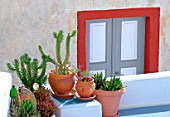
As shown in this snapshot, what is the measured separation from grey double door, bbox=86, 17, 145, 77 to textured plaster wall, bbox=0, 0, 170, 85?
1.58 feet

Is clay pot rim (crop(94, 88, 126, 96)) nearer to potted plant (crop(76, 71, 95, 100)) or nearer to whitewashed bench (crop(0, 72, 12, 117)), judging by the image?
potted plant (crop(76, 71, 95, 100))

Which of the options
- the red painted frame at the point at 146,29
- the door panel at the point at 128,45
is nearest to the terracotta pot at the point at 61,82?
the red painted frame at the point at 146,29

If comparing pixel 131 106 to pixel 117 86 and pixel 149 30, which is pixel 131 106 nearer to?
pixel 117 86

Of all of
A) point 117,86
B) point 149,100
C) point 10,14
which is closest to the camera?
point 117,86

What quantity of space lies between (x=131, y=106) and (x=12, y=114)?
72.6 inches

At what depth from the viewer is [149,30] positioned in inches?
423

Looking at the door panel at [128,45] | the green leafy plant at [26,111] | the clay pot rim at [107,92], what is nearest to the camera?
the green leafy plant at [26,111]

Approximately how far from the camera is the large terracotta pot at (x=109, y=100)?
266 inches

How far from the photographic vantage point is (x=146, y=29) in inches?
427

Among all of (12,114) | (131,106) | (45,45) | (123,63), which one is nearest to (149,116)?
(131,106)

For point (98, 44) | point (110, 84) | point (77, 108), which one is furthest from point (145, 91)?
point (98, 44)

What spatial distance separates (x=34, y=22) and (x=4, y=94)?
397 cm

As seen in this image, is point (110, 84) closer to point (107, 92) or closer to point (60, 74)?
point (107, 92)

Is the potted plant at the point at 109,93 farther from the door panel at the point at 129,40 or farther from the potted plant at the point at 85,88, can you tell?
the door panel at the point at 129,40
